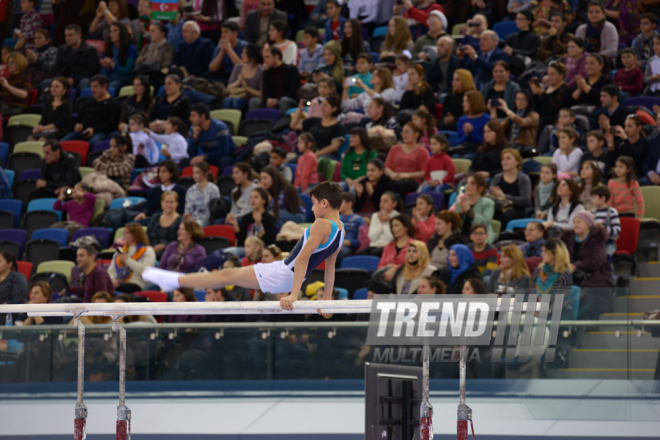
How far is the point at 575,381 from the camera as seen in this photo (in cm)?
611

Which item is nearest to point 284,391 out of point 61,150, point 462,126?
point 462,126

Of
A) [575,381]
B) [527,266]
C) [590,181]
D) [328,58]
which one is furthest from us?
[328,58]

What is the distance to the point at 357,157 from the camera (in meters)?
9.31

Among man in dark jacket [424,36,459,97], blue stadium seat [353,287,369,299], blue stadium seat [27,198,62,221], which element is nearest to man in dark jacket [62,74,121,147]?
blue stadium seat [27,198,62,221]

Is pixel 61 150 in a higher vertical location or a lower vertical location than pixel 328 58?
lower

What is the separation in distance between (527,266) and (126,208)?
5.03 meters

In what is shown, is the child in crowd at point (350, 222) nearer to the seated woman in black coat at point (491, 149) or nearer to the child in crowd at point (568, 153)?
the seated woman in black coat at point (491, 149)

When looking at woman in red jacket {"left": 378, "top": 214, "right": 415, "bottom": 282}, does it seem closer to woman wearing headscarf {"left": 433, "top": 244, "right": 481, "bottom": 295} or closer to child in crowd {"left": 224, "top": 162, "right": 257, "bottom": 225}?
woman wearing headscarf {"left": 433, "top": 244, "right": 481, "bottom": 295}

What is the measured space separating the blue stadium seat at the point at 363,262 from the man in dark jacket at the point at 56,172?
4294 millimetres

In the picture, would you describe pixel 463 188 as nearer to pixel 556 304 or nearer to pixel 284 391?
pixel 556 304

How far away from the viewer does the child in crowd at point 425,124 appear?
962 cm

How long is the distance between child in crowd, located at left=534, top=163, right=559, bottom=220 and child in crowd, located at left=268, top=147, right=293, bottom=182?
9.52 ft

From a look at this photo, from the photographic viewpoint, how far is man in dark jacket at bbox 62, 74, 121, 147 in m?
11.4

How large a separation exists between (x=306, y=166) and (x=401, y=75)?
224 cm
